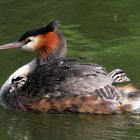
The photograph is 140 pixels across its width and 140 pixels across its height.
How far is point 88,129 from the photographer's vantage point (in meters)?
10.1

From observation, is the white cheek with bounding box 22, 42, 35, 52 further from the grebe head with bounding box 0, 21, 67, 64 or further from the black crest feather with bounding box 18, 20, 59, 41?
the black crest feather with bounding box 18, 20, 59, 41

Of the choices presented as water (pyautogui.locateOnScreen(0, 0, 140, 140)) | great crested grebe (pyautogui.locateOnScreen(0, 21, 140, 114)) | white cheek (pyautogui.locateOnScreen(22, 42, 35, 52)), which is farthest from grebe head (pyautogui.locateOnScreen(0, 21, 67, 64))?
water (pyautogui.locateOnScreen(0, 0, 140, 140))

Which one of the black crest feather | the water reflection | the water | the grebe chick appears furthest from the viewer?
the black crest feather

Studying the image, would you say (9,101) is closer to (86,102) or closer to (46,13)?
(86,102)

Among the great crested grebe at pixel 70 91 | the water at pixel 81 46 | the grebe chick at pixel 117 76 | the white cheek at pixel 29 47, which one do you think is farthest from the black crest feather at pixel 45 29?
the grebe chick at pixel 117 76

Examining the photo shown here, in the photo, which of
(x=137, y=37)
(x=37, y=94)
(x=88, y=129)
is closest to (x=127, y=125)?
(x=88, y=129)

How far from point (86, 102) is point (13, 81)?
3.81 feet

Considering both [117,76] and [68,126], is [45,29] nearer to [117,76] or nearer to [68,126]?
[117,76]

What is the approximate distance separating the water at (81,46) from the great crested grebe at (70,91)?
0.13m

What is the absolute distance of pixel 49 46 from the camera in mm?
11383

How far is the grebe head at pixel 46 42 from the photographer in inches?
444

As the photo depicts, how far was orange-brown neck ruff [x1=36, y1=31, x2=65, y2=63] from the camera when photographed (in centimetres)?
1131

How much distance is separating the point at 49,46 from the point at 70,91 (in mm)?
964

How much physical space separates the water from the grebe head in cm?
35
